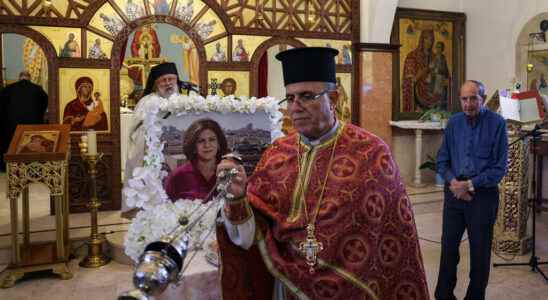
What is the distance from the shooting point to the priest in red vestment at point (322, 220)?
5.88 feet

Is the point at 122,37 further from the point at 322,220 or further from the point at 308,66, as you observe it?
the point at 322,220

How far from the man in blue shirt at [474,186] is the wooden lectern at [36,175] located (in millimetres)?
Answer: 3183

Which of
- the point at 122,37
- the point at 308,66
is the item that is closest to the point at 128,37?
the point at 122,37

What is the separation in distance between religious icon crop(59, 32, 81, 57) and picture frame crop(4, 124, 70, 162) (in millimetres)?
2164

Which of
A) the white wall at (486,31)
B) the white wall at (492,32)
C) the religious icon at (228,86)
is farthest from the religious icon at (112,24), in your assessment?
the white wall at (492,32)

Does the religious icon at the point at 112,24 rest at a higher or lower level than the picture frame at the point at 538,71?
higher

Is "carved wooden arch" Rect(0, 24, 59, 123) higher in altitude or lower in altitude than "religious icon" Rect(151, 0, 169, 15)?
lower

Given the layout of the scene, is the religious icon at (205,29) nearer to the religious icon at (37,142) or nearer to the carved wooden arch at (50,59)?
the carved wooden arch at (50,59)

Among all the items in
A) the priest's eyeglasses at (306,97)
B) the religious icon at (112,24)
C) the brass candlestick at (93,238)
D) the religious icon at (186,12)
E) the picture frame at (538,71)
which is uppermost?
the religious icon at (186,12)

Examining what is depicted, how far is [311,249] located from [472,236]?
2341 mm

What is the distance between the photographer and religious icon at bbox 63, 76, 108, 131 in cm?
659

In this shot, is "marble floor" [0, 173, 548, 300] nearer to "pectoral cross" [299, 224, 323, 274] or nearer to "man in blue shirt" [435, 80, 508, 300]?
"man in blue shirt" [435, 80, 508, 300]

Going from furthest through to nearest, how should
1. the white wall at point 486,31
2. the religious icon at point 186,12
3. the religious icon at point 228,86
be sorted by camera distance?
the white wall at point 486,31 → the religious icon at point 228,86 → the religious icon at point 186,12

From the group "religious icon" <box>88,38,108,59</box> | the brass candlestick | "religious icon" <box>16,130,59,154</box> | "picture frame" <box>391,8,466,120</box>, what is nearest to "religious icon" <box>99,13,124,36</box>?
"religious icon" <box>88,38,108,59</box>
